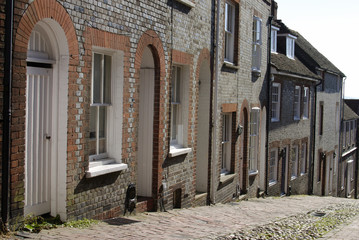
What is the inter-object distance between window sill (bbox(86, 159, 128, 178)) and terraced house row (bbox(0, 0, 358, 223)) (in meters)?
0.02

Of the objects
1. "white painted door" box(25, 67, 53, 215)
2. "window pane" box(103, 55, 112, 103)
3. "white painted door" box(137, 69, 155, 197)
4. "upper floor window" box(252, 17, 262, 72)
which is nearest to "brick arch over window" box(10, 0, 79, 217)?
"white painted door" box(25, 67, 53, 215)

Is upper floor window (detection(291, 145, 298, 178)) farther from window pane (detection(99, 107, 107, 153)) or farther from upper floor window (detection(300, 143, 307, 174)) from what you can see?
window pane (detection(99, 107, 107, 153))

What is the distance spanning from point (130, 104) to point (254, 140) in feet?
32.1

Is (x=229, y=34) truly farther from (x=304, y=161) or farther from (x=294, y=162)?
(x=304, y=161)

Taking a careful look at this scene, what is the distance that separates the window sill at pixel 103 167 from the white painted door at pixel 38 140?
76 cm

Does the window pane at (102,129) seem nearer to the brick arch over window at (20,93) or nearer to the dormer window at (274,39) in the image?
the brick arch over window at (20,93)

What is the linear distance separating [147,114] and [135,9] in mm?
2296

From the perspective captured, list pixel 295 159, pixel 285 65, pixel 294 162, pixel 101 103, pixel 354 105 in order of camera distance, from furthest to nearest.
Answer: pixel 354 105 → pixel 295 159 → pixel 294 162 → pixel 285 65 → pixel 101 103

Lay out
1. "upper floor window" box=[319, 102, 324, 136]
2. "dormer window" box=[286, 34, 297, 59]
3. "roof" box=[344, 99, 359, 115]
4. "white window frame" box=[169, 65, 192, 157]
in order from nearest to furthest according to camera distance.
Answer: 1. "white window frame" box=[169, 65, 192, 157]
2. "dormer window" box=[286, 34, 297, 59]
3. "upper floor window" box=[319, 102, 324, 136]
4. "roof" box=[344, 99, 359, 115]

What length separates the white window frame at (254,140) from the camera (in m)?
17.5

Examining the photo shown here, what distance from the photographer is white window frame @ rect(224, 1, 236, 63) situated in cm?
1462

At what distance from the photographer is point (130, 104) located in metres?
8.91

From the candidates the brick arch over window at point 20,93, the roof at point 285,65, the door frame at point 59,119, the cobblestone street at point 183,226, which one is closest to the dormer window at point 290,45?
the roof at point 285,65

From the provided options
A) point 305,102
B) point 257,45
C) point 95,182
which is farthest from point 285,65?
point 95,182
